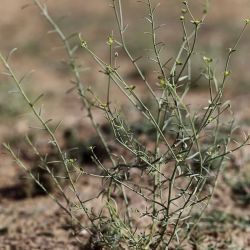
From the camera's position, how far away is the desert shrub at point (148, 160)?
8.12ft

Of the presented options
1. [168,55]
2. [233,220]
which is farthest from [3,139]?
[168,55]

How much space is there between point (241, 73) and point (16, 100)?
2831 millimetres

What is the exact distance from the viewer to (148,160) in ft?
8.91

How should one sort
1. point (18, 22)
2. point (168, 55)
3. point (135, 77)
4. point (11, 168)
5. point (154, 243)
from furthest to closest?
point (18, 22)
point (168, 55)
point (135, 77)
point (11, 168)
point (154, 243)

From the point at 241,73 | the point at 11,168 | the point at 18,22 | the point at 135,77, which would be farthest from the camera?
the point at 18,22

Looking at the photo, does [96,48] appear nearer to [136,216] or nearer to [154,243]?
[136,216]

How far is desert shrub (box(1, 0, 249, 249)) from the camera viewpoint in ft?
8.12

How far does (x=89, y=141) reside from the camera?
4.77 metres

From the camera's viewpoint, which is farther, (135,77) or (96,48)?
(96,48)

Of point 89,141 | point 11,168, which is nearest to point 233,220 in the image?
point 89,141

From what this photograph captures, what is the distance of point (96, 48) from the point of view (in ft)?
30.8

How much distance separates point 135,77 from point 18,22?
4.34 metres

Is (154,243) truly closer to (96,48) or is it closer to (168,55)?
(168,55)

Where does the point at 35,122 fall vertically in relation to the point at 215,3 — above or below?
below
